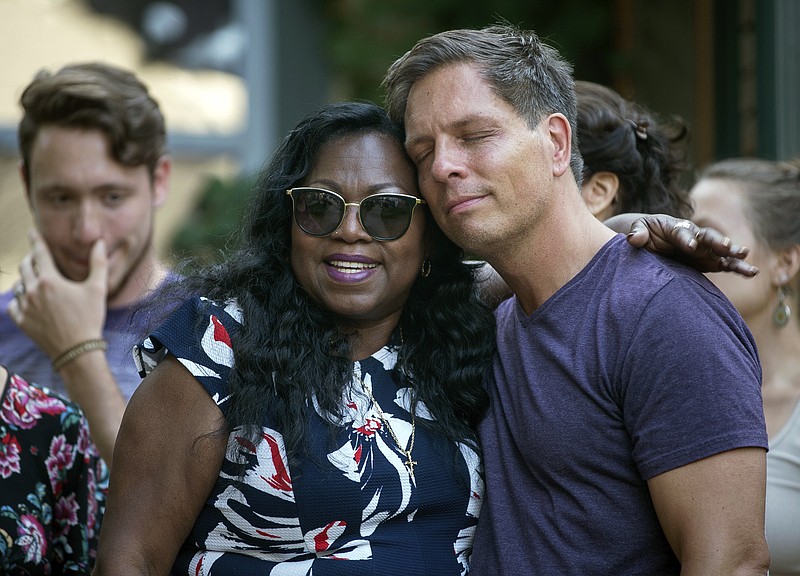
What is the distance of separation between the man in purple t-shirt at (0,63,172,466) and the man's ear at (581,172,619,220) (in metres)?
1.45

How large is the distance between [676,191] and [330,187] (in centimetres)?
127

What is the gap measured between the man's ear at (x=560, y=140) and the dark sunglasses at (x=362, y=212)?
14.4 inches

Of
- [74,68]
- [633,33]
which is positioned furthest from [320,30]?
[74,68]

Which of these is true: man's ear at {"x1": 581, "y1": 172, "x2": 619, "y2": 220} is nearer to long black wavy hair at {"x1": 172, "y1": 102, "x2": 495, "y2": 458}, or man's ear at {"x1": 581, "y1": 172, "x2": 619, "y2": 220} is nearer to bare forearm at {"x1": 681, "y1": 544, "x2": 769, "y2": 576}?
long black wavy hair at {"x1": 172, "y1": 102, "x2": 495, "y2": 458}

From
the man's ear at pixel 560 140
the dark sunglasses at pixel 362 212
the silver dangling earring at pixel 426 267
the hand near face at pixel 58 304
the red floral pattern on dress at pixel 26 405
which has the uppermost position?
the man's ear at pixel 560 140

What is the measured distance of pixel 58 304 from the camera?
10.4 feet

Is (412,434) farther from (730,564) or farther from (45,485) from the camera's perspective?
(45,485)

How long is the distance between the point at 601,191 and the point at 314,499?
4.41 ft

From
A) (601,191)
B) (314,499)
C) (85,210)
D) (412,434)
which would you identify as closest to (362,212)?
(412,434)

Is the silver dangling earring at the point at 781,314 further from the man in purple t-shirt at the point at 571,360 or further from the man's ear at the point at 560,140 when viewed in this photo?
the man's ear at the point at 560,140

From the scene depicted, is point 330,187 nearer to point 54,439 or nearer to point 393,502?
point 393,502

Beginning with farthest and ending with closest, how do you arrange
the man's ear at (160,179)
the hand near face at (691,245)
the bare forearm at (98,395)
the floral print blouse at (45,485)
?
the man's ear at (160,179) → the bare forearm at (98,395) → the floral print blouse at (45,485) → the hand near face at (691,245)

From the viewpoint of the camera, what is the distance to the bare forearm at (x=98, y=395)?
9.56 feet

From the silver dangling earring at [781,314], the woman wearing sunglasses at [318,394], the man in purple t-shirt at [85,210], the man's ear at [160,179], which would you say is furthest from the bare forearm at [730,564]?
the man's ear at [160,179]
